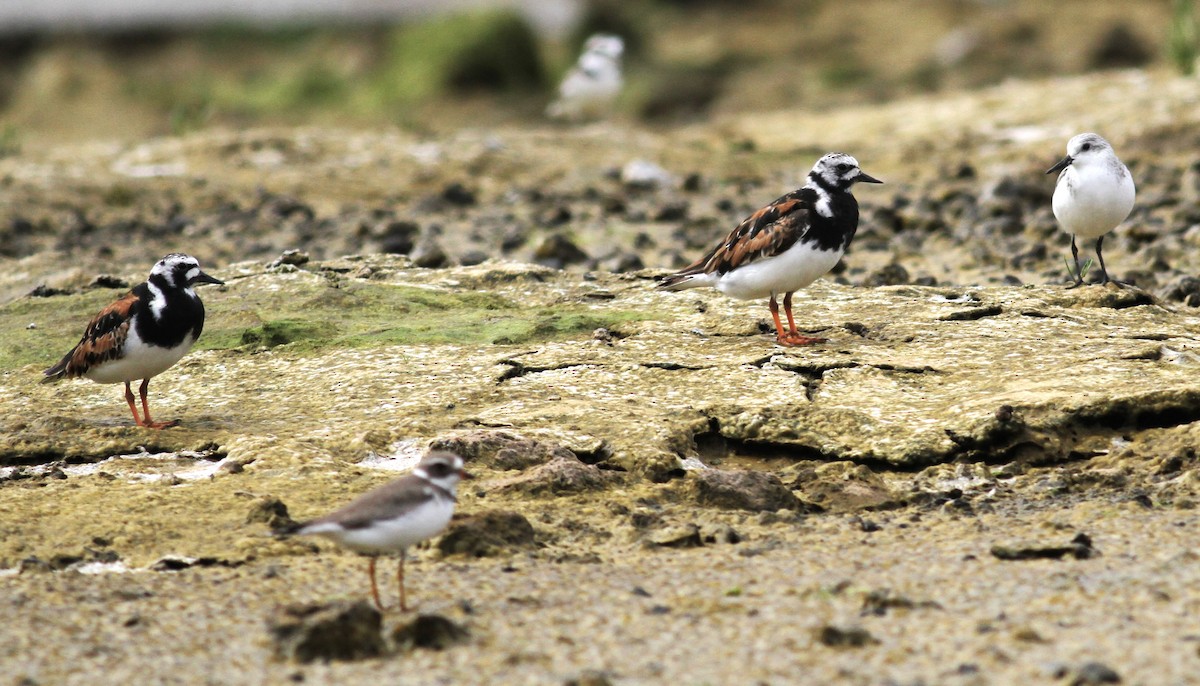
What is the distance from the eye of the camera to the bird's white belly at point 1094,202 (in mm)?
9609

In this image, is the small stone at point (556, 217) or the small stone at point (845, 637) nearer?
the small stone at point (845, 637)

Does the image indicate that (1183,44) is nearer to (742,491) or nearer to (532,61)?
(532,61)

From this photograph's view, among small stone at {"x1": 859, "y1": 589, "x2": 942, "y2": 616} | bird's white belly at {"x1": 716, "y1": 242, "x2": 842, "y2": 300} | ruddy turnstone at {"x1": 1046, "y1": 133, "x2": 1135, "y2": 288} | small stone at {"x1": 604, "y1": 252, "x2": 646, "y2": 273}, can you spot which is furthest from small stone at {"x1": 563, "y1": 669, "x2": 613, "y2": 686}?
small stone at {"x1": 604, "y1": 252, "x2": 646, "y2": 273}

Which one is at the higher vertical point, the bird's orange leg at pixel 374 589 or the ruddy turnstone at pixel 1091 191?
the ruddy turnstone at pixel 1091 191

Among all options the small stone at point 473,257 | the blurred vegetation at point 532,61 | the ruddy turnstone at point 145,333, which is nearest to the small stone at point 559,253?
the small stone at point 473,257

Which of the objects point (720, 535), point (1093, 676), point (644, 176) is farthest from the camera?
point (644, 176)

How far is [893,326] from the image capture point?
343 inches

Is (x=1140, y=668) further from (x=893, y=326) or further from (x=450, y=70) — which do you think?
(x=450, y=70)

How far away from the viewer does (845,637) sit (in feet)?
16.9

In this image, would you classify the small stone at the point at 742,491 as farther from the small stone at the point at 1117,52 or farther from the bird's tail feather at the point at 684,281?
the small stone at the point at 1117,52

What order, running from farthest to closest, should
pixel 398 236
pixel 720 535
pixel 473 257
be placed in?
pixel 398 236
pixel 473 257
pixel 720 535

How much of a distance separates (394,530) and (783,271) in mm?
3834

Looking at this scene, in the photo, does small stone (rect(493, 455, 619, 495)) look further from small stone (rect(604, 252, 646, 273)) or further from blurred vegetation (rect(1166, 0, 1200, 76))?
blurred vegetation (rect(1166, 0, 1200, 76))

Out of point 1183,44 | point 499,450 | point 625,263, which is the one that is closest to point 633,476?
point 499,450
